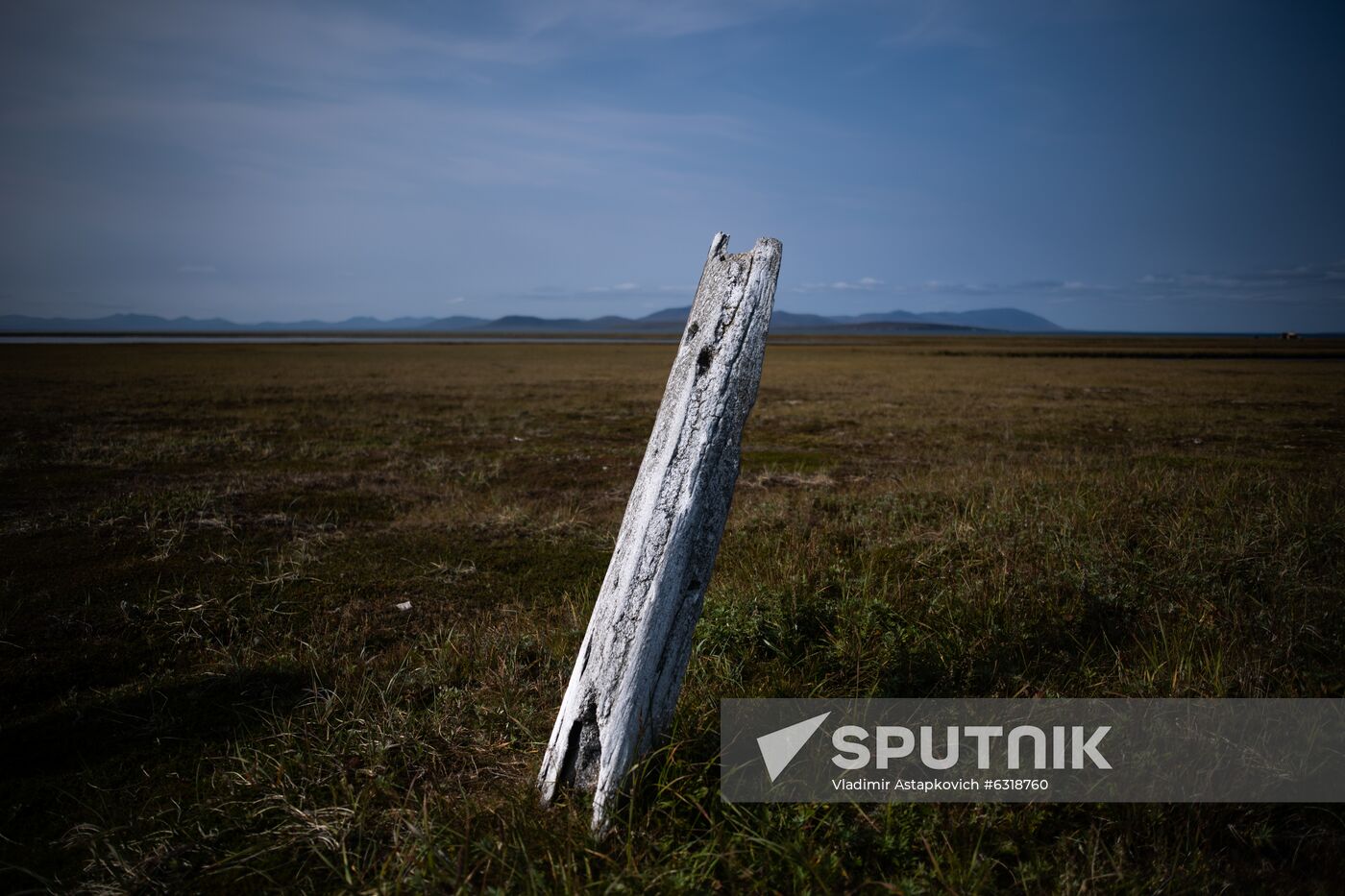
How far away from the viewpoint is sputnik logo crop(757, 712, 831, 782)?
3038 mm

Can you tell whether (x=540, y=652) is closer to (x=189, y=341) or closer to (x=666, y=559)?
(x=666, y=559)

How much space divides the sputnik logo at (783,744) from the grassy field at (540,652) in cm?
22

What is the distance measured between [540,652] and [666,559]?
206 centimetres

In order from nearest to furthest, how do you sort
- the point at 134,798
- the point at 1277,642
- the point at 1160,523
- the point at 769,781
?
the point at 769,781, the point at 134,798, the point at 1277,642, the point at 1160,523

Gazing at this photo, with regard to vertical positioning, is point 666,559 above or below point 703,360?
below

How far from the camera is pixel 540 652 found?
448 cm

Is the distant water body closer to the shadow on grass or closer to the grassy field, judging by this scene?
the grassy field

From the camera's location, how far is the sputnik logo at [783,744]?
3038mm

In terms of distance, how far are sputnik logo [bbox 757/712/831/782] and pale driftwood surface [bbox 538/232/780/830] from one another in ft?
1.79

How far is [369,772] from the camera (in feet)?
10.3

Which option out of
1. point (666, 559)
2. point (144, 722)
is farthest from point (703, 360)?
point (144, 722)

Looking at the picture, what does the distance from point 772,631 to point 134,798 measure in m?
3.45

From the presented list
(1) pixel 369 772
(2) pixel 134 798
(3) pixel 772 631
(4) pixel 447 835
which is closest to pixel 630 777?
(4) pixel 447 835

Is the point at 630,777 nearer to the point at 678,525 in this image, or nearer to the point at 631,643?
the point at 631,643
